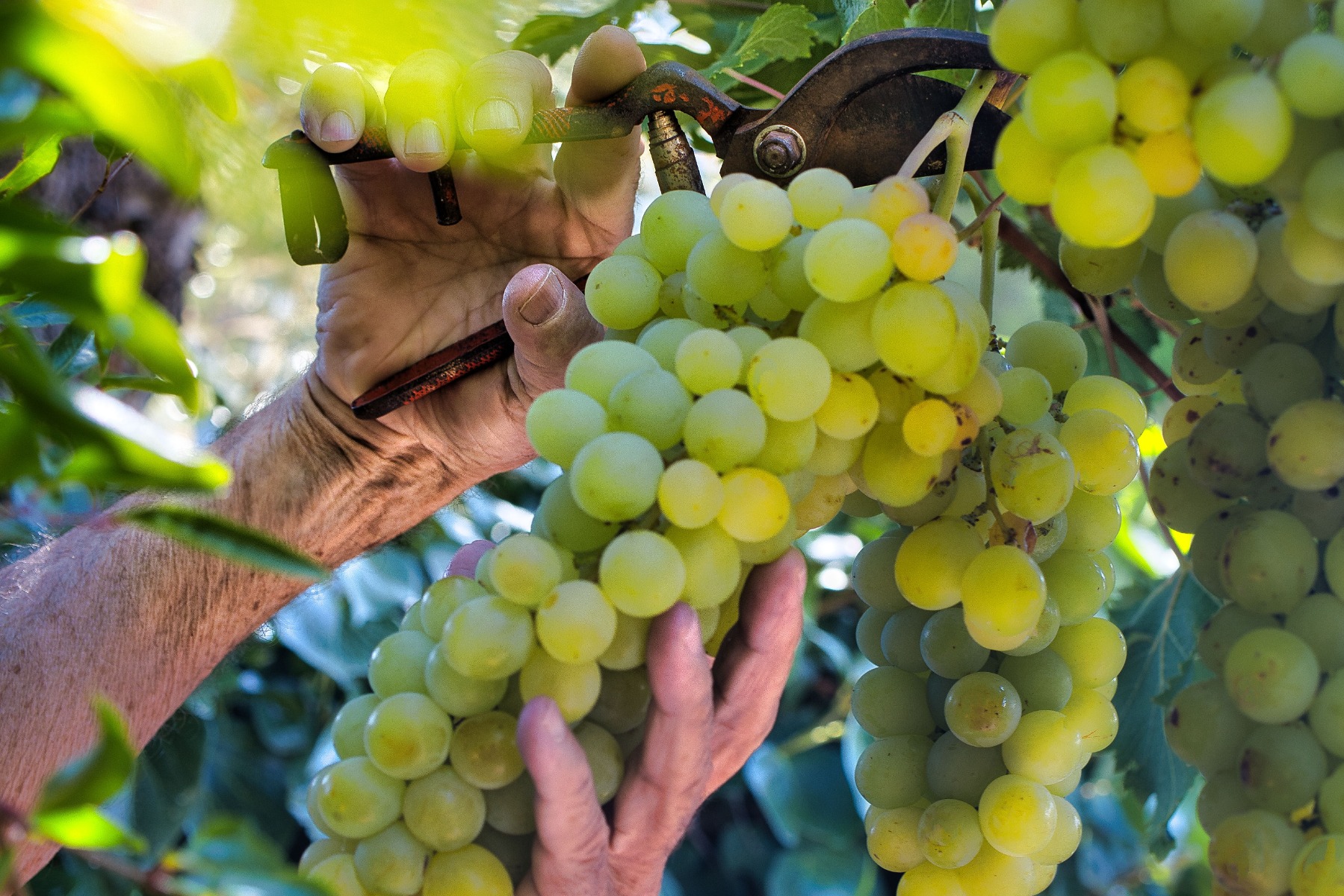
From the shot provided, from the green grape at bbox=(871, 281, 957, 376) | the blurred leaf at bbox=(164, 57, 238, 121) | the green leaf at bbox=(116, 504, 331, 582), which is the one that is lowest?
the green grape at bbox=(871, 281, 957, 376)

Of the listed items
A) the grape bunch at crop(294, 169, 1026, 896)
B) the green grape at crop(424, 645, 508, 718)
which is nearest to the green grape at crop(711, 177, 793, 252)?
the grape bunch at crop(294, 169, 1026, 896)

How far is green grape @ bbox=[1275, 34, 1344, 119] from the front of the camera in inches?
11.6

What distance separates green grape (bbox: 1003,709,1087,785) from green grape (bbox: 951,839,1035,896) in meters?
0.04

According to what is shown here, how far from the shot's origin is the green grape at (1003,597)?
40cm

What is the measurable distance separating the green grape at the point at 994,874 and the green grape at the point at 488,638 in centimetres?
24

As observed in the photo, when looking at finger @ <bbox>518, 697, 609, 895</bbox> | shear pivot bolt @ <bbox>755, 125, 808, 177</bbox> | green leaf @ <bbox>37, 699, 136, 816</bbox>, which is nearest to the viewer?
green leaf @ <bbox>37, 699, 136, 816</bbox>

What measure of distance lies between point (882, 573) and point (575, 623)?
189 millimetres

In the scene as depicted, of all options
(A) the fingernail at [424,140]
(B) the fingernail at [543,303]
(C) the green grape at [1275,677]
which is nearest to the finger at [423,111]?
(A) the fingernail at [424,140]

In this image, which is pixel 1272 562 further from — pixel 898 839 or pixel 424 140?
pixel 424 140

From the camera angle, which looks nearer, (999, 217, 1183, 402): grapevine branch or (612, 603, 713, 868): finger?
(612, 603, 713, 868): finger

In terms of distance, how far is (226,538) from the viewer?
289mm

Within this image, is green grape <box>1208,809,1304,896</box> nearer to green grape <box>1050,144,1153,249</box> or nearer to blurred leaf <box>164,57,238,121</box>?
green grape <box>1050,144,1153,249</box>

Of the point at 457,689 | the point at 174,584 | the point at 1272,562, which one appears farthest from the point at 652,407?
the point at 174,584

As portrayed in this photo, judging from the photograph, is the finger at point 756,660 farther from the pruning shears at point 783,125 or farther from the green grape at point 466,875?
the pruning shears at point 783,125
